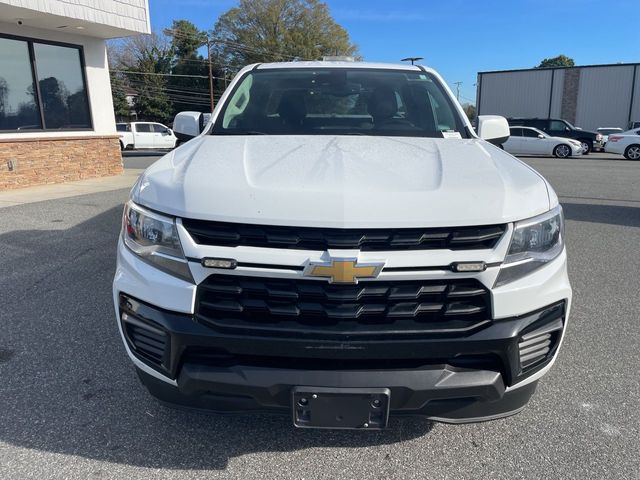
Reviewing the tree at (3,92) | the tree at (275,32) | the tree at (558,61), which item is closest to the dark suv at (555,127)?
the tree at (3,92)

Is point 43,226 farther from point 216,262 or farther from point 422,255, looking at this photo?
point 422,255

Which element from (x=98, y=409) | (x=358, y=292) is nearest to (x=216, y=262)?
(x=358, y=292)

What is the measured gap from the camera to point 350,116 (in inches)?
131

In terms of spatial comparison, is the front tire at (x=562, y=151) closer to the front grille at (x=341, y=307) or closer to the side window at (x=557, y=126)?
the side window at (x=557, y=126)

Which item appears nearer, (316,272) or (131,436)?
(316,272)

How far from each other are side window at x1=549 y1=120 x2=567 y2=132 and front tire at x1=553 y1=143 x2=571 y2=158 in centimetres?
226

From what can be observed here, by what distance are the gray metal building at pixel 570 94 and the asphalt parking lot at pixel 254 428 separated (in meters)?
39.8

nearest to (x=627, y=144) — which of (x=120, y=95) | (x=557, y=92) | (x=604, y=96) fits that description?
(x=604, y=96)

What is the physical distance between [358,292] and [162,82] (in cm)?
5524

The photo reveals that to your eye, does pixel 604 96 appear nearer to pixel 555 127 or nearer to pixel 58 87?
pixel 555 127

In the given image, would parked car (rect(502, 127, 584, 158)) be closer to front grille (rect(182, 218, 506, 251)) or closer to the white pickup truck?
the white pickup truck

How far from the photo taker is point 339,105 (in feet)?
11.2

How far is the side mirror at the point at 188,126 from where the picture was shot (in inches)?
139

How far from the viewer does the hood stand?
1797mm
